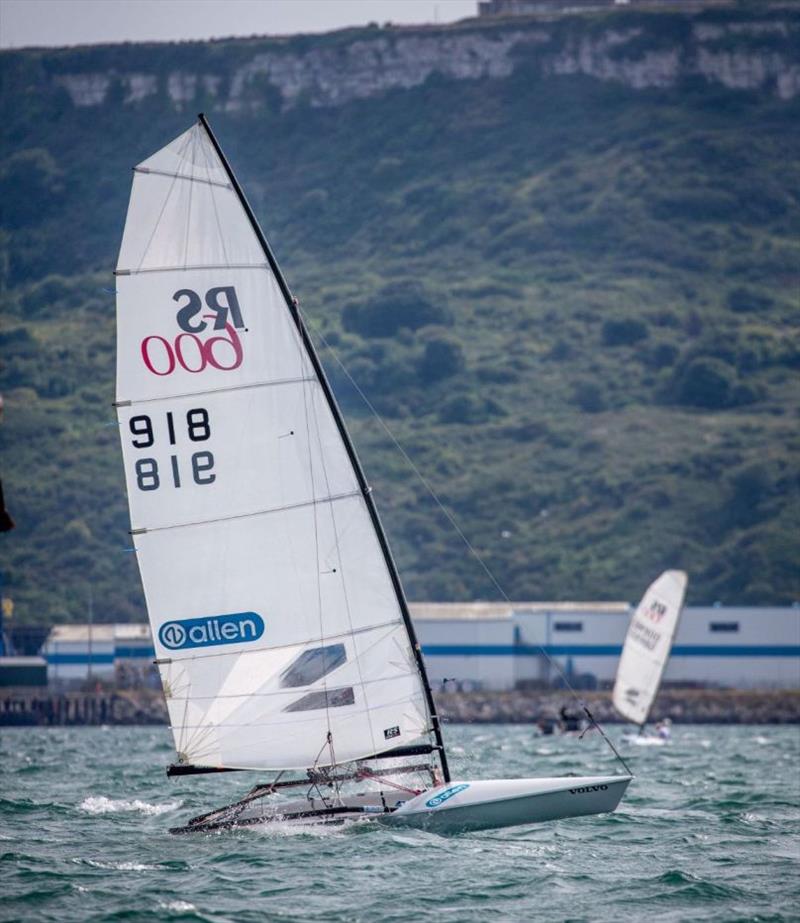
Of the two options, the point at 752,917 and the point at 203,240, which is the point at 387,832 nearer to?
the point at 752,917

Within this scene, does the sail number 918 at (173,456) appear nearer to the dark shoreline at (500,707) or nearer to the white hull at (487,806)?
the white hull at (487,806)

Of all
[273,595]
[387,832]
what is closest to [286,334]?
[273,595]

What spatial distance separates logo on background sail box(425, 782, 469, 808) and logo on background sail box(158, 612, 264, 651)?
392 cm

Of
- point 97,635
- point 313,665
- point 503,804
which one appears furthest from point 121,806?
point 97,635

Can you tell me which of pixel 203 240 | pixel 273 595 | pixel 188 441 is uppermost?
pixel 203 240

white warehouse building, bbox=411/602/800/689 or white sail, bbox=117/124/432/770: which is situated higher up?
white sail, bbox=117/124/432/770

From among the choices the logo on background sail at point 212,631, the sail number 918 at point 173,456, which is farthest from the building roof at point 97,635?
the sail number 918 at point 173,456

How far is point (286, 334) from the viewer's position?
109ft

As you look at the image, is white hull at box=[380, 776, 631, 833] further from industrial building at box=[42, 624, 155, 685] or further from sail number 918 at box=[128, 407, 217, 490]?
industrial building at box=[42, 624, 155, 685]

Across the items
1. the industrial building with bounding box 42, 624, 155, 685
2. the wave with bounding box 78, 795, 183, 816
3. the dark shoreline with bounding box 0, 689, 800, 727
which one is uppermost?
the wave with bounding box 78, 795, 183, 816

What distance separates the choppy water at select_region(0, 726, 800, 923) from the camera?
87.6ft

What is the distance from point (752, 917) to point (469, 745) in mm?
44721

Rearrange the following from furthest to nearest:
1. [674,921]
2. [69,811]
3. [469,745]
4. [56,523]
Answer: [56,523], [469,745], [69,811], [674,921]

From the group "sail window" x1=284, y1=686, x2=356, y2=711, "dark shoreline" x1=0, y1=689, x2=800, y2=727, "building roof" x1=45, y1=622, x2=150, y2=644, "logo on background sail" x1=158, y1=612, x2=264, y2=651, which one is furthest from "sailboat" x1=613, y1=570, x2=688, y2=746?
"logo on background sail" x1=158, y1=612, x2=264, y2=651
